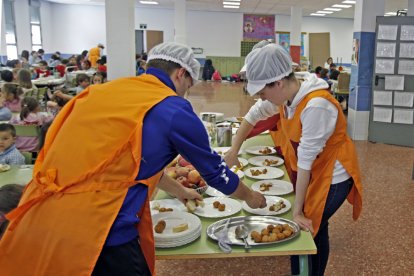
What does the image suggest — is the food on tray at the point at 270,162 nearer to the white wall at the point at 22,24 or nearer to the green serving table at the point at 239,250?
the green serving table at the point at 239,250

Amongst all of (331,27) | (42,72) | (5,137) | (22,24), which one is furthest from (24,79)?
(331,27)

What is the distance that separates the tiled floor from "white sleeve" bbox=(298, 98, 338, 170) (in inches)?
45.8

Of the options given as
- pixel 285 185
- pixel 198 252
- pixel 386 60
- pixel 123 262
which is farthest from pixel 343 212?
pixel 386 60

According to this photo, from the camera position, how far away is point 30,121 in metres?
3.87

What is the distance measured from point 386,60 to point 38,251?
5.60m

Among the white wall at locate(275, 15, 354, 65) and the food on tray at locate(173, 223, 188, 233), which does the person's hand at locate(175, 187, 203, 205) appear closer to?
the food on tray at locate(173, 223, 188, 233)

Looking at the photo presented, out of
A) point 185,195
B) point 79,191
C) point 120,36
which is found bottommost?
point 185,195

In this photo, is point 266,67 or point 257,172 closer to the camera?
point 266,67

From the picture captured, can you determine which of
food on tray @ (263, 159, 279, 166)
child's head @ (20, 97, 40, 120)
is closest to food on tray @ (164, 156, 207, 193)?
food on tray @ (263, 159, 279, 166)

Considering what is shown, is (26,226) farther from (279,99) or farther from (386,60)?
(386,60)

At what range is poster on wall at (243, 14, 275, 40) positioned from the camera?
17.3m

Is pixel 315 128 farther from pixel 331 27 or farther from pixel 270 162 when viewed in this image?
pixel 331 27

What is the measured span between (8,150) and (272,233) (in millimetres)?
2276

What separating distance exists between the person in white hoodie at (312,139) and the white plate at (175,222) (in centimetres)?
41
